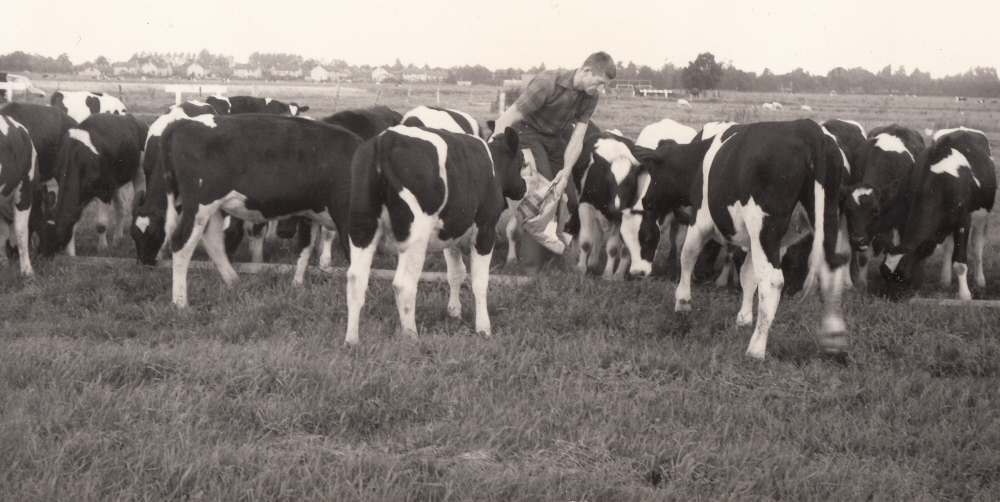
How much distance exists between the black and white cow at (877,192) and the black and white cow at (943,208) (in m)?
0.21

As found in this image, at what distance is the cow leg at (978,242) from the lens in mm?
9430

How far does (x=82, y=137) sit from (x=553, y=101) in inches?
220

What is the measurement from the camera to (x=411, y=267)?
21.5 feet

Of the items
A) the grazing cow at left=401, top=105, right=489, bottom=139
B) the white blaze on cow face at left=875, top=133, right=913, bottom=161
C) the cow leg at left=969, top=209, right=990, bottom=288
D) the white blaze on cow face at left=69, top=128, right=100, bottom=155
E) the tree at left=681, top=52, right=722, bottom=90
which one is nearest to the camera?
the cow leg at left=969, top=209, right=990, bottom=288

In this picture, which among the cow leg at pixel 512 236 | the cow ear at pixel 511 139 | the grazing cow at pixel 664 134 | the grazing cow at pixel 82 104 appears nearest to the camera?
the cow ear at pixel 511 139

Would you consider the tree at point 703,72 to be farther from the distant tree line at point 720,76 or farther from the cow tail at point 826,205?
the cow tail at point 826,205

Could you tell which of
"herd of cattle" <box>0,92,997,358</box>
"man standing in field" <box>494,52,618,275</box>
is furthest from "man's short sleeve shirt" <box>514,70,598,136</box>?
"herd of cattle" <box>0,92,997,358</box>

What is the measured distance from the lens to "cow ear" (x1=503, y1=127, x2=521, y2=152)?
25.1 feet

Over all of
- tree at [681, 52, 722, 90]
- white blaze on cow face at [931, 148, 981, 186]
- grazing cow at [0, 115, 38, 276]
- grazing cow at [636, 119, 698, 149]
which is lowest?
grazing cow at [0, 115, 38, 276]

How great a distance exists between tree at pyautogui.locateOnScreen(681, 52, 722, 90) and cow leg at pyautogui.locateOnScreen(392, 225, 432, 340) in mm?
39193

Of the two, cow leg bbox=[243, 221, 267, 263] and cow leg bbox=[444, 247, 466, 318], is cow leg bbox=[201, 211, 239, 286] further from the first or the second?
cow leg bbox=[444, 247, 466, 318]

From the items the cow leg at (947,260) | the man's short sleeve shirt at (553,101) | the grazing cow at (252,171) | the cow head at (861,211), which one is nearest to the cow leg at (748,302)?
the cow head at (861,211)

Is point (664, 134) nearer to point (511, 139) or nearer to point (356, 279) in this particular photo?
point (511, 139)

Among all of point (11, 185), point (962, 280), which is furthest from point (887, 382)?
point (11, 185)
